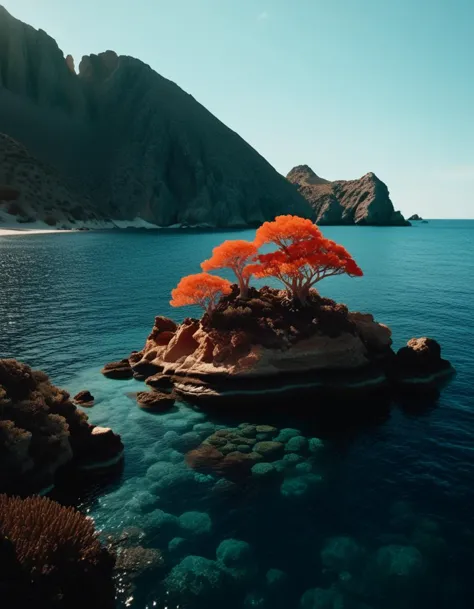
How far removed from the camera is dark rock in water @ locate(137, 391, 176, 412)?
3281cm

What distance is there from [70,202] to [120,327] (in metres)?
155

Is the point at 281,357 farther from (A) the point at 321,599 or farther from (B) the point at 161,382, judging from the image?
(A) the point at 321,599

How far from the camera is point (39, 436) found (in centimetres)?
2348

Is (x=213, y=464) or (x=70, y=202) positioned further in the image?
(x=70, y=202)

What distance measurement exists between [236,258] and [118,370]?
15236 mm

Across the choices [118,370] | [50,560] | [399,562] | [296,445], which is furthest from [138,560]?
[118,370]

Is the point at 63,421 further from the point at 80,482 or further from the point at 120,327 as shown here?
the point at 120,327

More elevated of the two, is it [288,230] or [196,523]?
[288,230]

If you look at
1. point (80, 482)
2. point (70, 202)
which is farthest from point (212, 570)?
point (70, 202)

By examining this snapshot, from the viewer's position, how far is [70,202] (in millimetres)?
189000

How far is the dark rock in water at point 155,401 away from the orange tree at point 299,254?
14111mm

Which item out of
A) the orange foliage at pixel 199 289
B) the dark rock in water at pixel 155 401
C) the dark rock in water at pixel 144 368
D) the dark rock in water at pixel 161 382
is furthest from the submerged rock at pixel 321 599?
the orange foliage at pixel 199 289

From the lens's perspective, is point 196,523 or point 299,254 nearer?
point 196,523

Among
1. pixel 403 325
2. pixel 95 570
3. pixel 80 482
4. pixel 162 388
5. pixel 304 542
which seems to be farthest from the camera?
pixel 403 325
